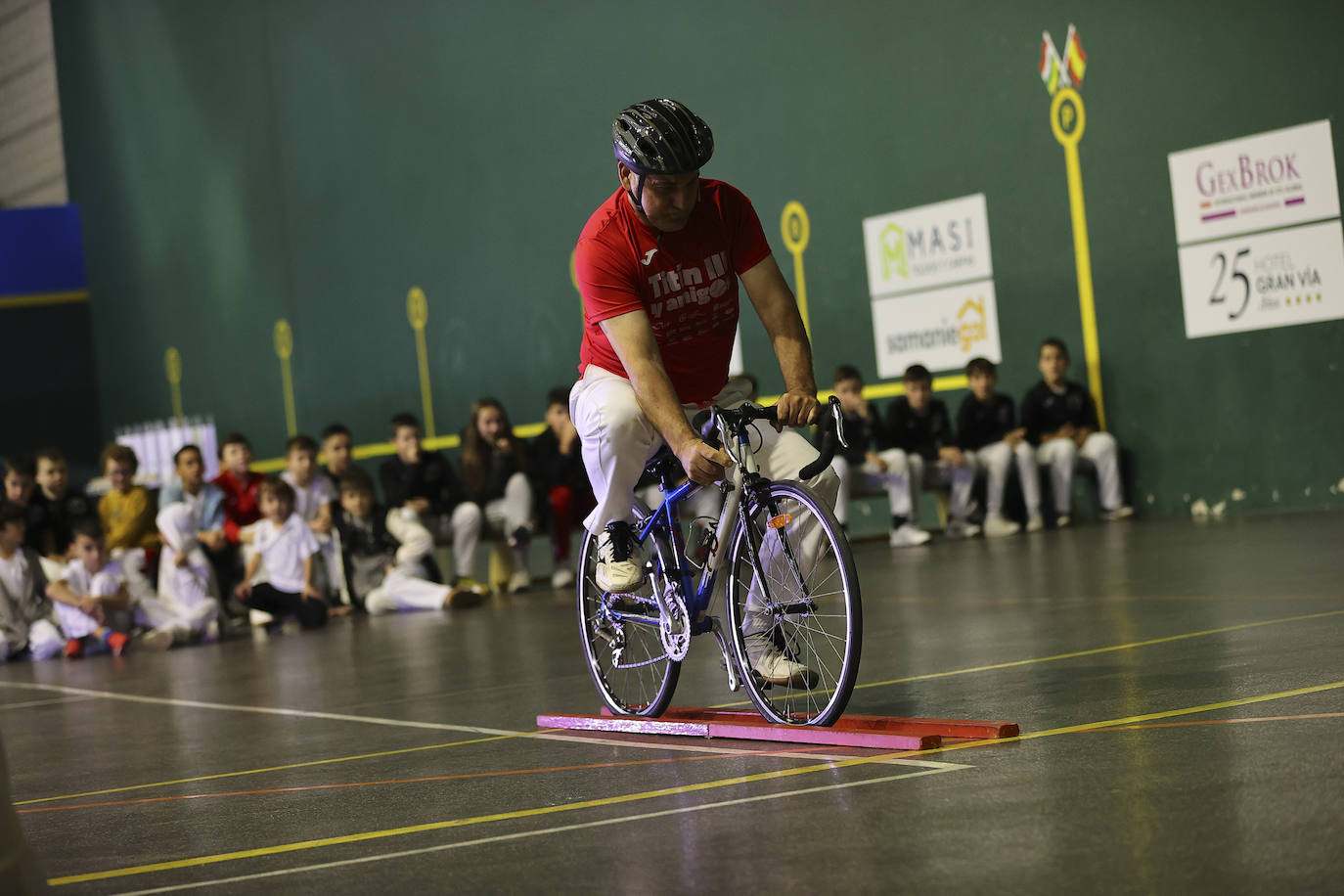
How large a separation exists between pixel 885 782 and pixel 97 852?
1.57 m

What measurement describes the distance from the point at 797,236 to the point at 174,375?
9927 mm

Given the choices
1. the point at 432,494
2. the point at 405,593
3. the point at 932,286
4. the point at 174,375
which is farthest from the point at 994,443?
the point at 174,375

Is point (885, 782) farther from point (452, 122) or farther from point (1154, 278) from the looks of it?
point (452, 122)

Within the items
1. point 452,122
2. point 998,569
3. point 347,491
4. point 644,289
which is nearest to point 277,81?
point 452,122

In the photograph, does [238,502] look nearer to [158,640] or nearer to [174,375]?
[158,640]

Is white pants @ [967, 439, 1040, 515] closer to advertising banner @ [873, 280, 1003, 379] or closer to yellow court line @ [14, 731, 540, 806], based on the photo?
advertising banner @ [873, 280, 1003, 379]

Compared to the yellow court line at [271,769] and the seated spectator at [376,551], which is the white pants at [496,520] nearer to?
the seated spectator at [376,551]

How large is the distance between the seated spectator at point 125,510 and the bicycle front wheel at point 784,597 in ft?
24.2

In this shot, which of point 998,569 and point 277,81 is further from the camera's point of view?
point 277,81

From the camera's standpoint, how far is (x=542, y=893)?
268 centimetres

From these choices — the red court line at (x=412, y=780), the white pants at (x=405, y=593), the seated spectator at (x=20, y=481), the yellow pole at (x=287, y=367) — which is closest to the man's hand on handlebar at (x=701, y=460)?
the red court line at (x=412, y=780)

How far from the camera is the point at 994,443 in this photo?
1167cm

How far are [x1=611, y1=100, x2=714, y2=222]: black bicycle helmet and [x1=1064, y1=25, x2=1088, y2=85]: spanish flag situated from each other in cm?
786

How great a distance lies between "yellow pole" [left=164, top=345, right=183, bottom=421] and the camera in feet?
67.1
